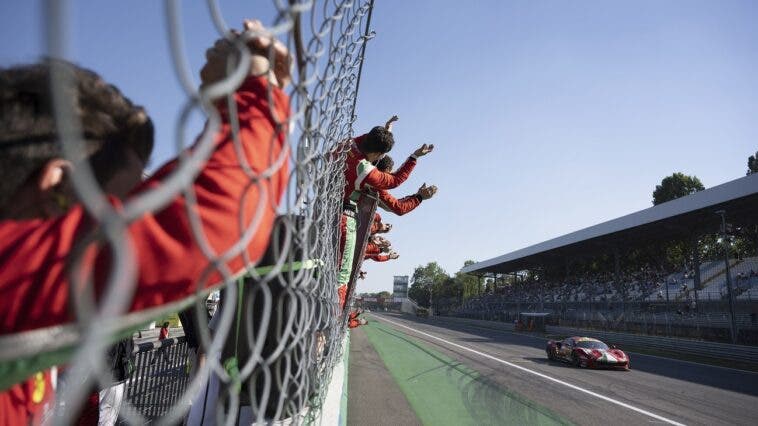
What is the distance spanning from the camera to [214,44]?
984mm

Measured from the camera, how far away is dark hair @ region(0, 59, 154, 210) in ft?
2.42

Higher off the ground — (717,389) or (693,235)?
(693,235)

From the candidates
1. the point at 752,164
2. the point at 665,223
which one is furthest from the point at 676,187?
the point at 665,223

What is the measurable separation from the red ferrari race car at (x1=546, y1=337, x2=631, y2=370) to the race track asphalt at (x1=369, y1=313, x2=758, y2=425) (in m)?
0.32

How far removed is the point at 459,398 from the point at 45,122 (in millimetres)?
8098

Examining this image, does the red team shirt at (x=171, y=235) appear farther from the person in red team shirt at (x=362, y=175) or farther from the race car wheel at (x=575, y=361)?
the race car wheel at (x=575, y=361)

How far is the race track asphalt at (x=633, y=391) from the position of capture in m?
7.42

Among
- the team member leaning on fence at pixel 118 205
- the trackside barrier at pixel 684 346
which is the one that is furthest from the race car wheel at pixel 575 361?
the team member leaning on fence at pixel 118 205

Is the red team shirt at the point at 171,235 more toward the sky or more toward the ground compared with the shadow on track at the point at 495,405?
more toward the sky

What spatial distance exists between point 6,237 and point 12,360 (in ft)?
0.57

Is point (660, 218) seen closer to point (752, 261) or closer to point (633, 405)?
point (752, 261)

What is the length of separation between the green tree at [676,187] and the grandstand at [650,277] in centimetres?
795

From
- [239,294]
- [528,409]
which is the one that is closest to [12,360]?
[239,294]

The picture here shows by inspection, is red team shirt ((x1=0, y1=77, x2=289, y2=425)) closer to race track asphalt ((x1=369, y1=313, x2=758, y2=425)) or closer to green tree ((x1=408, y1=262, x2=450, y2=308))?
race track asphalt ((x1=369, y1=313, x2=758, y2=425))
